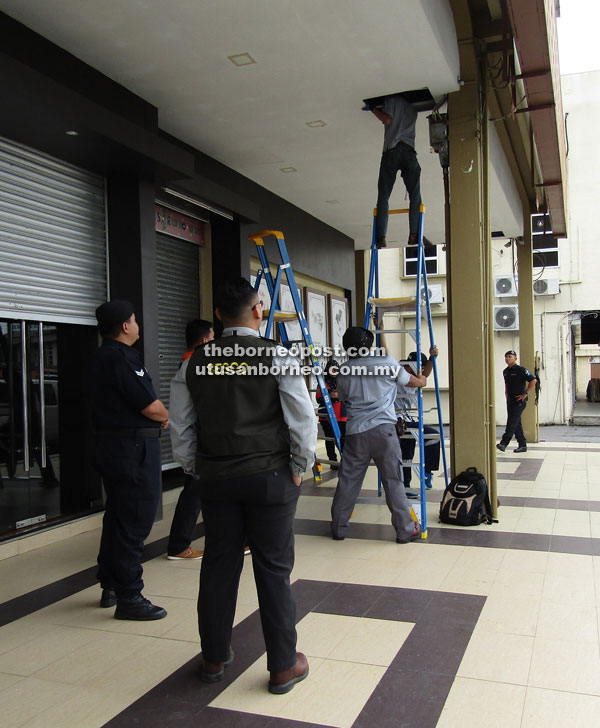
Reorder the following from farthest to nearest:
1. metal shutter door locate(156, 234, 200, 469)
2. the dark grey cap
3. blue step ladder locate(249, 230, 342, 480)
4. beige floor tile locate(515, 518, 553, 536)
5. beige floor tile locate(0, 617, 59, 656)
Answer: metal shutter door locate(156, 234, 200, 469), blue step ladder locate(249, 230, 342, 480), beige floor tile locate(515, 518, 553, 536), the dark grey cap, beige floor tile locate(0, 617, 59, 656)

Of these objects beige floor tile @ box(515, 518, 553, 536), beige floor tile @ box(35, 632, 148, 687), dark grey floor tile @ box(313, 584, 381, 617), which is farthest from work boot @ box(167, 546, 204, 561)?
beige floor tile @ box(515, 518, 553, 536)

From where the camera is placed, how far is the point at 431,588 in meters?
3.81

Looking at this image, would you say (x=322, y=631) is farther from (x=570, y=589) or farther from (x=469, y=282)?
(x=469, y=282)

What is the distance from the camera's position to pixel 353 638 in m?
3.12

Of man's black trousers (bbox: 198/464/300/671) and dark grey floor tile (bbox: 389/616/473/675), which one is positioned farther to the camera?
dark grey floor tile (bbox: 389/616/473/675)

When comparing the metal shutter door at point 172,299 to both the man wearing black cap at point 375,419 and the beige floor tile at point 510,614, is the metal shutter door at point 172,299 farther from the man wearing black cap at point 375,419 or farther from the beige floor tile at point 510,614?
the beige floor tile at point 510,614

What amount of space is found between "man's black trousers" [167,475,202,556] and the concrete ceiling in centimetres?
302

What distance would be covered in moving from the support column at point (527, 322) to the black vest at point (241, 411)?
369 inches

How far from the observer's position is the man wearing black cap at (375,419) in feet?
15.6

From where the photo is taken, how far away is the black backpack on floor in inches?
205

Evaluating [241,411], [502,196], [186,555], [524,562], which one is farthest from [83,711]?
[502,196]

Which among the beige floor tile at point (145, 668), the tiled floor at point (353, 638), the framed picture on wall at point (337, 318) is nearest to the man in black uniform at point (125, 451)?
the tiled floor at point (353, 638)

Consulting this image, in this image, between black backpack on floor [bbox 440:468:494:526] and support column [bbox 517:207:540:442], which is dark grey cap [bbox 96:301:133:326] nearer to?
black backpack on floor [bbox 440:468:494:526]

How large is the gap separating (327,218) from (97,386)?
7338mm
